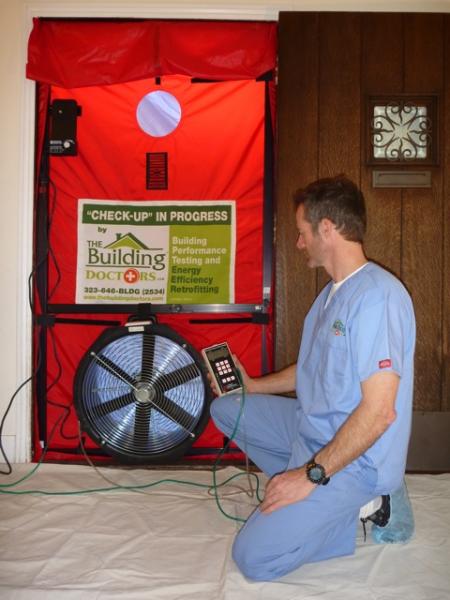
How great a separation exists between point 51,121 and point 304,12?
1.35m

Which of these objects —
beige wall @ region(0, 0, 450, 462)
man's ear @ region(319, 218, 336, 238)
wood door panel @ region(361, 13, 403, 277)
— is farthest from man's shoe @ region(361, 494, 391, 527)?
beige wall @ region(0, 0, 450, 462)

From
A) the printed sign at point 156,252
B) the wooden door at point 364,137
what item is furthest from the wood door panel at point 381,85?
the printed sign at point 156,252

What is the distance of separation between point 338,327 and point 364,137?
1.20 metres

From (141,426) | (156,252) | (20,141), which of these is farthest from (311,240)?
(20,141)

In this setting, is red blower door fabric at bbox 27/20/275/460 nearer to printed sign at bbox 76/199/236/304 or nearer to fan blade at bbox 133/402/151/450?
printed sign at bbox 76/199/236/304

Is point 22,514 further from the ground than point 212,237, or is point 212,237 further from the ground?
point 212,237

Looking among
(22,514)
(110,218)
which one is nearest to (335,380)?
(22,514)

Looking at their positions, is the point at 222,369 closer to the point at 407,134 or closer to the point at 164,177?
the point at 164,177

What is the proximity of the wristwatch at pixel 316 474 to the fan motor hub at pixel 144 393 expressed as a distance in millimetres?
870

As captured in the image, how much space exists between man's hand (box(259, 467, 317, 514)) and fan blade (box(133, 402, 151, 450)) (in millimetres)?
800

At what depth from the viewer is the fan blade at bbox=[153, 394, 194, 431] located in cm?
210

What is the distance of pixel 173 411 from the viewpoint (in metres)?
2.11

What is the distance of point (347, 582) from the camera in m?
1.45

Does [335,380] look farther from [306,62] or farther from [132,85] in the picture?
[132,85]
